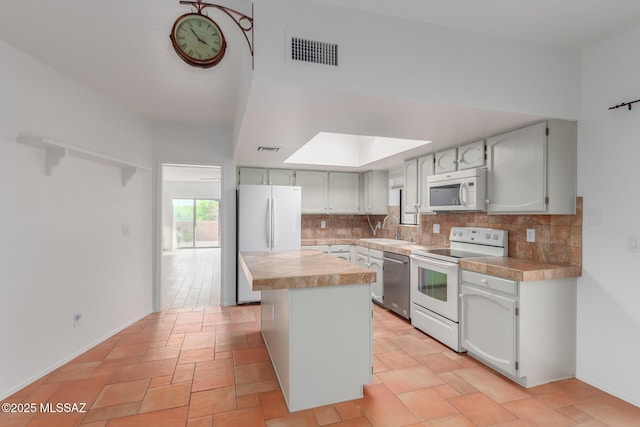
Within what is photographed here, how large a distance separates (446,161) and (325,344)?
7.82 ft

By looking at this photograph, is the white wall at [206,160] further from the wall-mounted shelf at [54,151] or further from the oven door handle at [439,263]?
the oven door handle at [439,263]

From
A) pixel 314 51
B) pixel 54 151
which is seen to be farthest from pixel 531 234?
pixel 54 151

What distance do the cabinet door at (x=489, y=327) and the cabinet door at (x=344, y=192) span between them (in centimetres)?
281

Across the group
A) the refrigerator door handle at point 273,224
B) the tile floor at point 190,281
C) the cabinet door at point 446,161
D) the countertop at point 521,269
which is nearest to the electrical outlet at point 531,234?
the countertop at point 521,269

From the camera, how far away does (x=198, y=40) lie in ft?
6.02

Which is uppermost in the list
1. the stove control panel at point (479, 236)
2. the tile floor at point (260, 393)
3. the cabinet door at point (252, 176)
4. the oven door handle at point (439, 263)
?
the cabinet door at point (252, 176)

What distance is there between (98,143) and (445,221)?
12.9 feet

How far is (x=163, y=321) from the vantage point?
3715 mm

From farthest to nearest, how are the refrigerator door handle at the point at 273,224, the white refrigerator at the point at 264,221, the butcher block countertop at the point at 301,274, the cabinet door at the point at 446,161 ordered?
the refrigerator door handle at the point at 273,224
the white refrigerator at the point at 264,221
the cabinet door at the point at 446,161
the butcher block countertop at the point at 301,274

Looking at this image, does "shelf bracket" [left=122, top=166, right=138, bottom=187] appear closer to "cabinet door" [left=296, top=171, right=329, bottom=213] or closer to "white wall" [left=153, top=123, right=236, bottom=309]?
"white wall" [left=153, top=123, right=236, bottom=309]

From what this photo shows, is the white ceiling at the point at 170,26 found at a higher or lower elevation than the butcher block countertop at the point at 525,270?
higher

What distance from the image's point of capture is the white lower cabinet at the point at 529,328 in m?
2.30

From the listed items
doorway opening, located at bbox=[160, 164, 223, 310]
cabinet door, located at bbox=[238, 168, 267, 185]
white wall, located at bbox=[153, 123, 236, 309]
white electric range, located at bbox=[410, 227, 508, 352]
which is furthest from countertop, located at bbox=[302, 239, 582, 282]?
doorway opening, located at bbox=[160, 164, 223, 310]

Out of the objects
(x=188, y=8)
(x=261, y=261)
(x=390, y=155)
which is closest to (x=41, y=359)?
(x=261, y=261)
